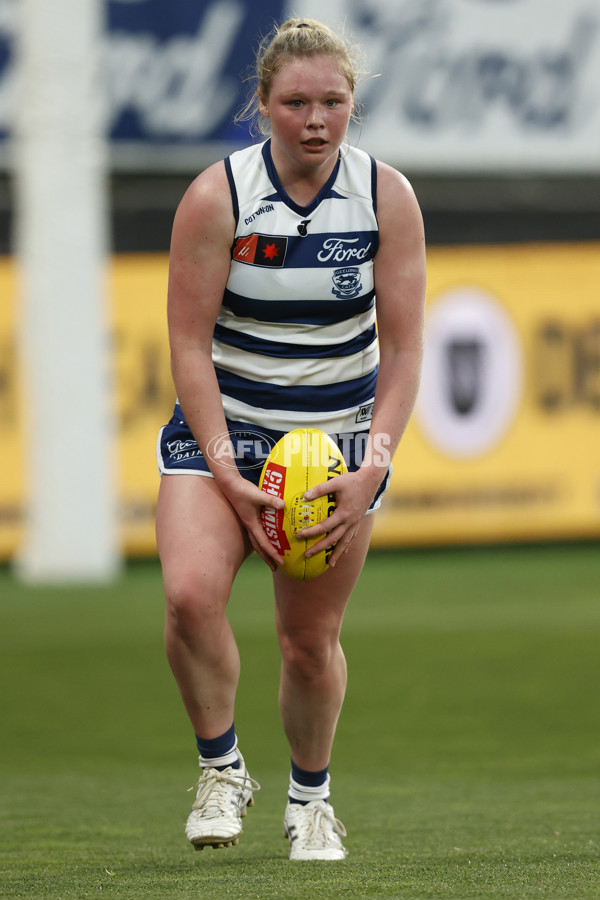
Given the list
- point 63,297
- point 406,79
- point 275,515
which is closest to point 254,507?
point 275,515

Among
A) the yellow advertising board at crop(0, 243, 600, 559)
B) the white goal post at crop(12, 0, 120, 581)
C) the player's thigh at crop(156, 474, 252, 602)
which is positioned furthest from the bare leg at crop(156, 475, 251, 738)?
the yellow advertising board at crop(0, 243, 600, 559)

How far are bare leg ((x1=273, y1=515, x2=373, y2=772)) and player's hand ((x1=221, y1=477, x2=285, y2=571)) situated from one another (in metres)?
0.21

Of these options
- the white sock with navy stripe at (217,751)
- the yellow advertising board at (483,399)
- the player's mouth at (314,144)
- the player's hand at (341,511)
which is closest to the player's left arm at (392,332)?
the player's hand at (341,511)

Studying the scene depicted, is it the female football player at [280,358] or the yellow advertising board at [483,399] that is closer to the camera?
the female football player at [280,358]

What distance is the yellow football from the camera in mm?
3607

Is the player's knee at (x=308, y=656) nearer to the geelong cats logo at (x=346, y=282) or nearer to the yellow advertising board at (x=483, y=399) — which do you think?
the geelong cats logo at (x=346, y=282)

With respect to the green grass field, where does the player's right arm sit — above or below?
above

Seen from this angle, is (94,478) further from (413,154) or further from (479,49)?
(479,49)

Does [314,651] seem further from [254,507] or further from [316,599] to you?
[254,507]

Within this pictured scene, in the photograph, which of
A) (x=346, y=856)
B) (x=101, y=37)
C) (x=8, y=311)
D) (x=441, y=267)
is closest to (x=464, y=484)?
(x=441, y=267)

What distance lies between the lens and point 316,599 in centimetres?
383

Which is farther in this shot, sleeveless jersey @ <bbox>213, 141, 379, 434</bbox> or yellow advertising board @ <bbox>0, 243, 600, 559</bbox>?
yellow advertising board @ <bbox>0, 243, 600, 559</bbox>

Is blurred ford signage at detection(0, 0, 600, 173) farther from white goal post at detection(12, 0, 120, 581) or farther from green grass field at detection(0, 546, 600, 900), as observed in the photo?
green grass field at detection(0, 546, 600, 900)

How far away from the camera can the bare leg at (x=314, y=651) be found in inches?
151
